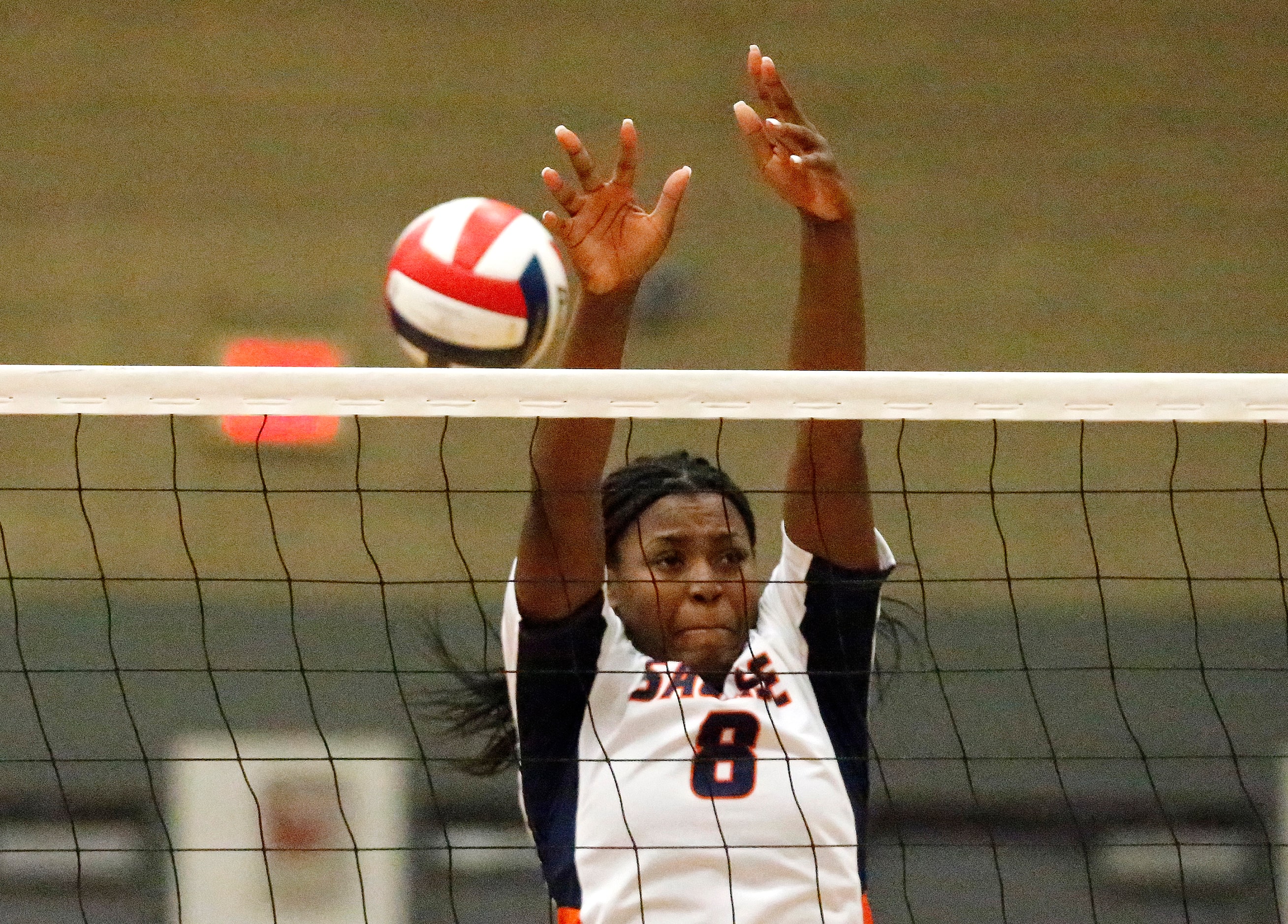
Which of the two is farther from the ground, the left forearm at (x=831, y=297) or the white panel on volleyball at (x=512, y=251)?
the left forearm at (x=831, y=297)

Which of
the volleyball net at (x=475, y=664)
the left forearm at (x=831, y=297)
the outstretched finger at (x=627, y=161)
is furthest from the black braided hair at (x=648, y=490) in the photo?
the volleyball net at (x=475, y=664)

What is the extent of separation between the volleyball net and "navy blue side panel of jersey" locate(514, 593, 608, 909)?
2.56m

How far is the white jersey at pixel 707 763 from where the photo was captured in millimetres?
2330

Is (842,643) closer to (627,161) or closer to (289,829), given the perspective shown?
(627,161)

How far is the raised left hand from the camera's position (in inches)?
97.3

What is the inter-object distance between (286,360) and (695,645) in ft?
11.7

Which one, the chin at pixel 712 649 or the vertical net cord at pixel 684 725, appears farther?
the chin at pixel 712 649

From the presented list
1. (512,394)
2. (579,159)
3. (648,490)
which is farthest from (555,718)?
(579,159)

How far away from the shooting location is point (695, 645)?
2.54 m

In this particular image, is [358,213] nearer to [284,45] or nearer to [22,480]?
[284,45]

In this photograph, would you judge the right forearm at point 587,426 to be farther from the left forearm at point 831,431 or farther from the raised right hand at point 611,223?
the left forearm at point 831,431

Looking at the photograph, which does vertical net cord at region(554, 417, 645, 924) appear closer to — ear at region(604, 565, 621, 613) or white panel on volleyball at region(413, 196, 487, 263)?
ear at region(604, 565, 621, 613)

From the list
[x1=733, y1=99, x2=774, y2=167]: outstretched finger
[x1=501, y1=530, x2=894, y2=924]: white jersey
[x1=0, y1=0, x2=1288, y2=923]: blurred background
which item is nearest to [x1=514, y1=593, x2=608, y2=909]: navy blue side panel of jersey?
[x1=501, y1=530, x2=894, y2=924]: white jersey

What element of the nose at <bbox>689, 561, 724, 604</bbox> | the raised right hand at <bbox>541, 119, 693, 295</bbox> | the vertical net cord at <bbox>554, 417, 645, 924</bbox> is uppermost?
the raised right hand at <bbox>541, 119, 693, 295</bbox>
